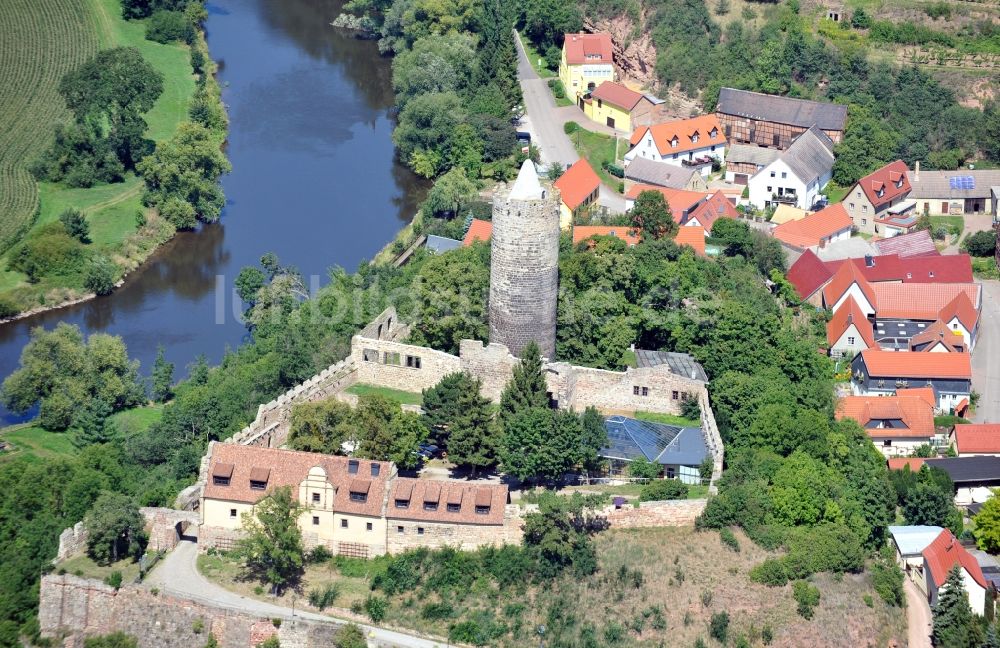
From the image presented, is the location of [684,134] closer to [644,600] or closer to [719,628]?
[644,600]

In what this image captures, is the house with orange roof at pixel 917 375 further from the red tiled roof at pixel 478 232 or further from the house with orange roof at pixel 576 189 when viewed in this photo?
the red tiled roof at pixel 478 232

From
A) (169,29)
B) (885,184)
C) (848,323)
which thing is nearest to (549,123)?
(885,184)

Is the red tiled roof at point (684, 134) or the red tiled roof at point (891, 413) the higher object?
the red tiled roof at point (684, 134)

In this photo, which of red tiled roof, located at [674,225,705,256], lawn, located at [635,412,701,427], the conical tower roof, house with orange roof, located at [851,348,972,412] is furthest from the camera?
red tiled roof, located at [674,225,705,256]

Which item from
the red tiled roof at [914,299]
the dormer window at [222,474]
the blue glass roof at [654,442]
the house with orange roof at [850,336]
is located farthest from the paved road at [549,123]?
the dormer window at [222,474]

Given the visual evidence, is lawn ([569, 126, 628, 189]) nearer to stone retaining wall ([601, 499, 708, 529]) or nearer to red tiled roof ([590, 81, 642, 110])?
red tiled roof ([590, 81, 642, 110])

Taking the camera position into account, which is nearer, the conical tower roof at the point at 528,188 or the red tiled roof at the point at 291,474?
the red tiled roof at the point at 291,474

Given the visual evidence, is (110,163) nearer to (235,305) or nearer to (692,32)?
(235,305)

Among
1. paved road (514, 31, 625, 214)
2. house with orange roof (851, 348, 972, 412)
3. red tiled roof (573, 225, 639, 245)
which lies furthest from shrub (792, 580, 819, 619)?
paved road (514, 31, 625, 214)
